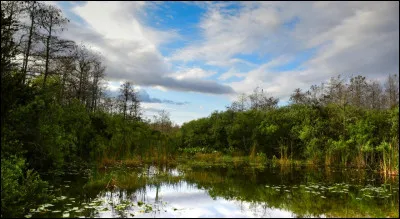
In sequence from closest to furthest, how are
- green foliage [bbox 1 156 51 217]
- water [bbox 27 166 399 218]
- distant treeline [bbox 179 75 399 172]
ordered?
green foliage [bbox 1 156 51 217] < water [bbox 27 166 399 218] < distant treeline [bbox 179 75 399 172]

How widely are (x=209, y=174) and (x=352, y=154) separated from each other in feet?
27.3

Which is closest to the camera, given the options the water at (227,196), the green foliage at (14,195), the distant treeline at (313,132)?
the green foliage at (14,195)

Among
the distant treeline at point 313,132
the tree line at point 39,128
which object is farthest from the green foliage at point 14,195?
the distant treeline at point 313,132

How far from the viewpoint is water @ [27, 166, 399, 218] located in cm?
775

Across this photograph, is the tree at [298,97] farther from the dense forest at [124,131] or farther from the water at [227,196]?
the water at [227,196]

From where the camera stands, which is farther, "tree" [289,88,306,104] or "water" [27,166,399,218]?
"tree" [289,88,306,104]

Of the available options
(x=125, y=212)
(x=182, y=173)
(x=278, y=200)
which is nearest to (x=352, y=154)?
(x=182, y=173)

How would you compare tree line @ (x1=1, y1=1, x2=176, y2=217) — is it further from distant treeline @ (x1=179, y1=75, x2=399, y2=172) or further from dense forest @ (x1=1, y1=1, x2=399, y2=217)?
distant treeline @ (x1=179, y1=75, x2=399, y2=172)

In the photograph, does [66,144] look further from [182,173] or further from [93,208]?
[93,208]

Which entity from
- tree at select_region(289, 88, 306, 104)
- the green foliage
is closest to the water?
the green foliage

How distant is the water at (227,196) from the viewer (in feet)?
25.4

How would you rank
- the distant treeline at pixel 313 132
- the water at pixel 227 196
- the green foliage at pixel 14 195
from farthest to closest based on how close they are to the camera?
the distant treeline at pixel 313 132, the water at pixel 227 196, the green foliage at pixel 14 195

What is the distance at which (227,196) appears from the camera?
9883mm

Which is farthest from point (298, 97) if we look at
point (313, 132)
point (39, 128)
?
point (39, 128)
